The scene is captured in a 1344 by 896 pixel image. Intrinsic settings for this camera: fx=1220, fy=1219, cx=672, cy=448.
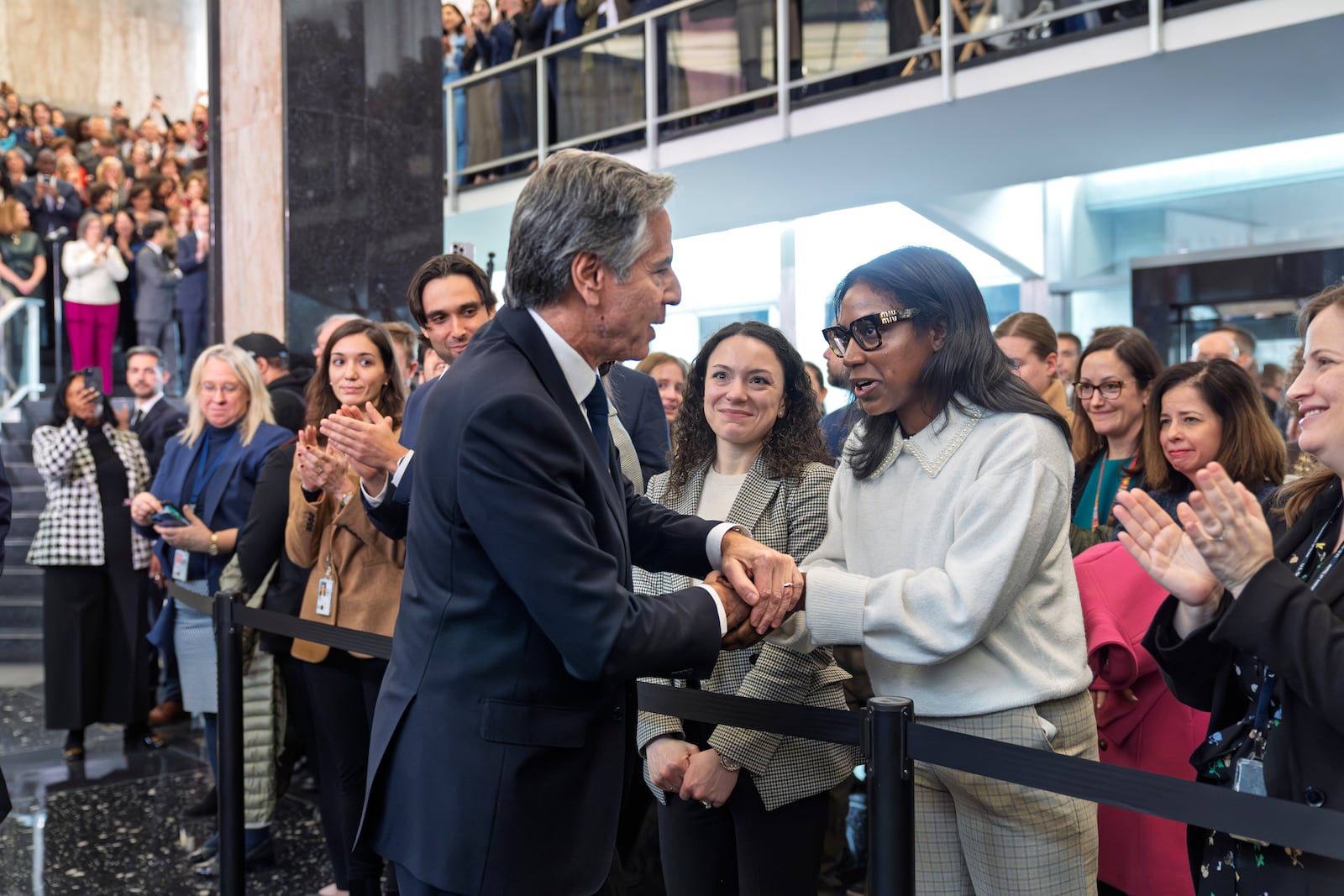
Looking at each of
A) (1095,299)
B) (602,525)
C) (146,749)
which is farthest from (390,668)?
(1095,299)

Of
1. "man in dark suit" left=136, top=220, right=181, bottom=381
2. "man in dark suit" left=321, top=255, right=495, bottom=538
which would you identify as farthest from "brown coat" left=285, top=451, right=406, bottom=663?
"man in dark suit" left=136, top=220, right=181, bottom=381

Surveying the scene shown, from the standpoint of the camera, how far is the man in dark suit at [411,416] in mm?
3152

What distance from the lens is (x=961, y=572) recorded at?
2072 mm

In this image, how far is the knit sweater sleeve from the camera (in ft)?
6.77

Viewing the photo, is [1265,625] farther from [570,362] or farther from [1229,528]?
[570,362]

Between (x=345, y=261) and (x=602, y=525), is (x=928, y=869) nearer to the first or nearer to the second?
(x=602, y=525)

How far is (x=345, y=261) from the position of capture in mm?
6902

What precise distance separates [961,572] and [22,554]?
9.80 meters

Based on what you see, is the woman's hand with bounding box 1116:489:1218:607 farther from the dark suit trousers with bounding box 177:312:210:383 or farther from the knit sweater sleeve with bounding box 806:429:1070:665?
the dark suit trousers with bounding box 177:312:210:383

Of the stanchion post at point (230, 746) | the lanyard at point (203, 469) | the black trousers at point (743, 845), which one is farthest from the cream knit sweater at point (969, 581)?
the lanyard at point (203, 469)

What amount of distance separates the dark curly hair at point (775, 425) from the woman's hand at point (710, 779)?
2.30ft

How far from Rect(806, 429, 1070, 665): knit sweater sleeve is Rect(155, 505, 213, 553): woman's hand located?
11.0ft

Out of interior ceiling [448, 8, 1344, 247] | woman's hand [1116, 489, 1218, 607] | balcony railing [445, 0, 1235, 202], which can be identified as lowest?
woman's hand [1116, 489, 1218, 607]

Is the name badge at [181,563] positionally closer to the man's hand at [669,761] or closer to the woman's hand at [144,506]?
the woman's hand at [144,506]
